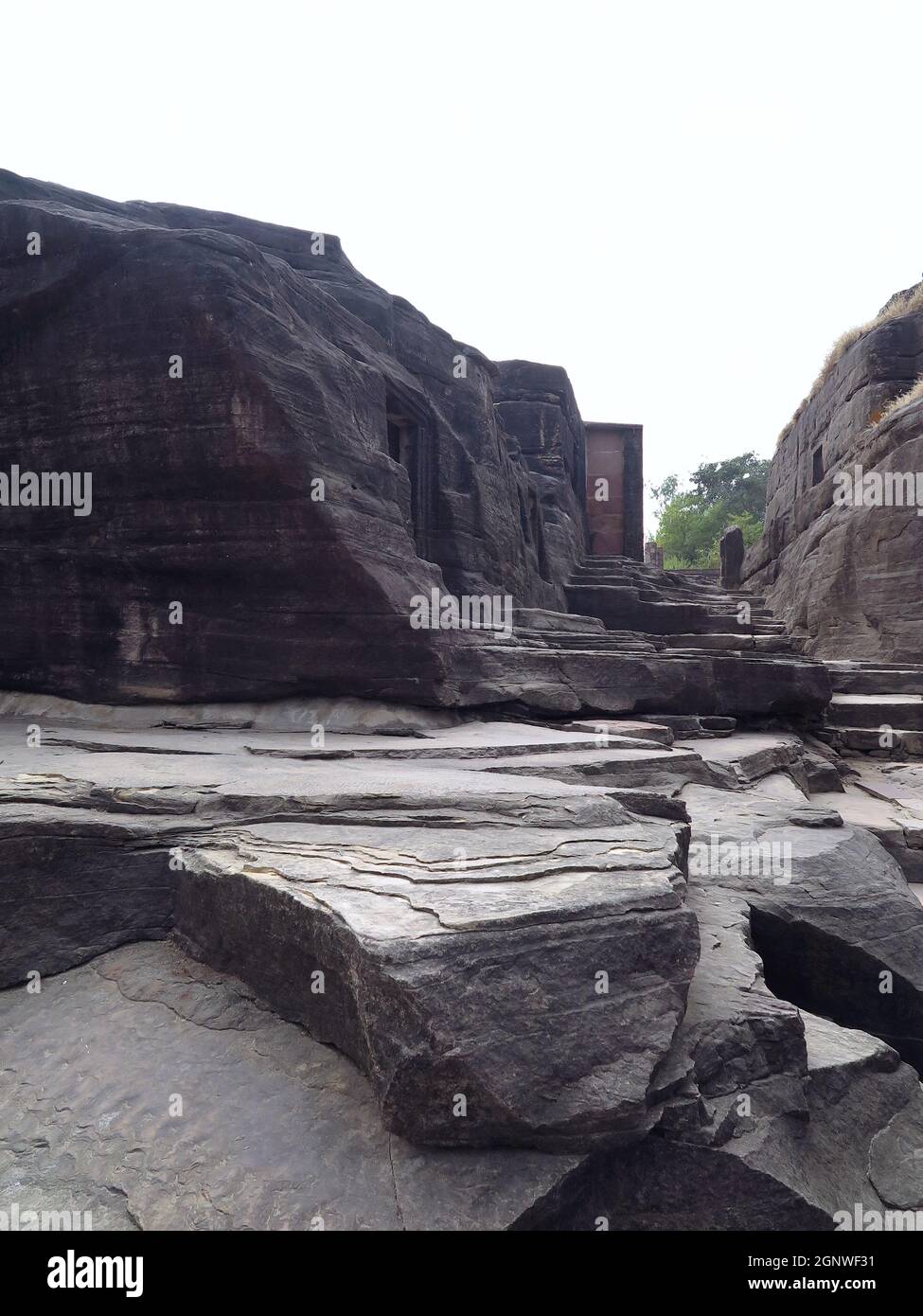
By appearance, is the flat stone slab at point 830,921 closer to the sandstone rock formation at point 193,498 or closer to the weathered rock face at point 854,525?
the sandstone rock formation at point 193,498

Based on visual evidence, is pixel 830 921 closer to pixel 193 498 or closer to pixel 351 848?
pixel 351 848

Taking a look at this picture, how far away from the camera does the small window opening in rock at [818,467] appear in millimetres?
17375

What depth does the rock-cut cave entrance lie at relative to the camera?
9.49 m

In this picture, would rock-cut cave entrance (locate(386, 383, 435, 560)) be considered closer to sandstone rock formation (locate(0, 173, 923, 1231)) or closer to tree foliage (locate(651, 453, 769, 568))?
sandstone rock formation (locate(0, 173, 923, 1231))

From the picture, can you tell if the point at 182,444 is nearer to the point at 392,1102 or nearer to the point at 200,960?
the point at 200,960

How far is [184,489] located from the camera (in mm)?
5805

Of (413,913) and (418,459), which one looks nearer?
(413,913)

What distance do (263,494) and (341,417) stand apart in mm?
991

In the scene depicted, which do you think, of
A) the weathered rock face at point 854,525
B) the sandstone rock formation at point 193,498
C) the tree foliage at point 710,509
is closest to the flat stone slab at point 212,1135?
the sandstone rock formation at point 193,498

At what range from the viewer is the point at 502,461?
1166 centimetres

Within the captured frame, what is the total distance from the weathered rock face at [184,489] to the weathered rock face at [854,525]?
9.46 m

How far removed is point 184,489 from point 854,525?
11834 mm

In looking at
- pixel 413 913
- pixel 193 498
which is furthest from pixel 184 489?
pixel 413 913

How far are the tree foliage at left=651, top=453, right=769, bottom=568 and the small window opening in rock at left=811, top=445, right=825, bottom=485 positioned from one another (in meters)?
21.4
